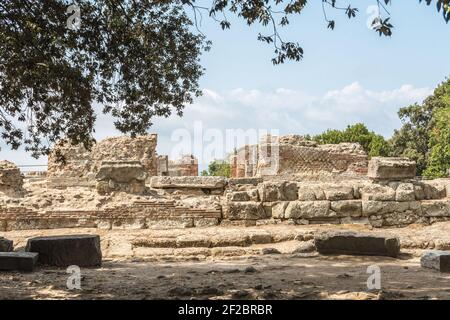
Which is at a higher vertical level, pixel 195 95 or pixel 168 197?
pixel 195 95

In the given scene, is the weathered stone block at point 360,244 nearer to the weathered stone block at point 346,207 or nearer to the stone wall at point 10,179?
the weathered stone block at point 346,207

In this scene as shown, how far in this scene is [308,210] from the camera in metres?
12.6

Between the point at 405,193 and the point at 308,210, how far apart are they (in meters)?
2.47

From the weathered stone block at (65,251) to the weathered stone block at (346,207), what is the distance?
636 cm

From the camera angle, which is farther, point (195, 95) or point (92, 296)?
point (195, 95)

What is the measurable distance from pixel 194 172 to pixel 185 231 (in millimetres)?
13144

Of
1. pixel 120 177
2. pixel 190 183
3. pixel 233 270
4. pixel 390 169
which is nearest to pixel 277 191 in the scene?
pixel 190 183

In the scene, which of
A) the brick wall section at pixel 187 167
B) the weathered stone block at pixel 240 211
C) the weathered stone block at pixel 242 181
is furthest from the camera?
the brick wall section at pixel 187 167

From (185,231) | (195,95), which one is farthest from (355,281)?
(185,231)

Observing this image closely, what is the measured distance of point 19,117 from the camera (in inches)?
331

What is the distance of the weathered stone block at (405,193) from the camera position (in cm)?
1284

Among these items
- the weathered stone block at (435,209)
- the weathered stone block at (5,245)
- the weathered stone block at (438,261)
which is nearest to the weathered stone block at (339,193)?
the weathered stone block at (435,209)

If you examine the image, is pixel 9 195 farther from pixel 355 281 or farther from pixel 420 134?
pixel 420 134

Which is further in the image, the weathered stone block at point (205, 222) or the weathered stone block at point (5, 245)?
the weathered stone block at point (205, 222)
